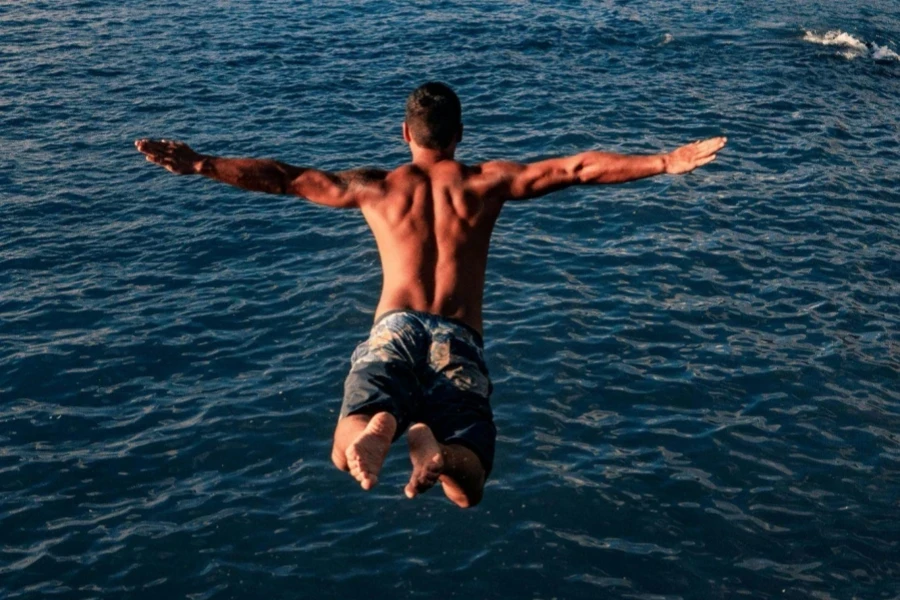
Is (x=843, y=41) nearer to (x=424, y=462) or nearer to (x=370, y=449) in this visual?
(x=424, y=462)

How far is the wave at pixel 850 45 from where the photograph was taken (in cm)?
3144

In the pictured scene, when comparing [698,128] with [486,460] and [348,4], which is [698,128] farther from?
[486,460]

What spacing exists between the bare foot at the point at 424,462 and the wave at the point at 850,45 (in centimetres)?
2589

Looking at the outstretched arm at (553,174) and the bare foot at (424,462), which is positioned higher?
the outstretched arm at (553,174)

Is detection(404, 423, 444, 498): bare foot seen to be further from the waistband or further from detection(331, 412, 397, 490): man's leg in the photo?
the waistband

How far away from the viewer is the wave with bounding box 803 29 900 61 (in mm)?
31438

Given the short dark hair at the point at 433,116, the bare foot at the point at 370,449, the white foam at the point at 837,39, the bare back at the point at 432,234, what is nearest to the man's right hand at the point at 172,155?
the bare back at the point at 432,234

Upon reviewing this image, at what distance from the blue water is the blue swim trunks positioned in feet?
14.2

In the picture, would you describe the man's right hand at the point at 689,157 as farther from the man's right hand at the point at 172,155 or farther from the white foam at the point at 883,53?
the white foam at the point at 883,53

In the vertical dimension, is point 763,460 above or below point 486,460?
below

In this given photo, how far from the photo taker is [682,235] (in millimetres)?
20984

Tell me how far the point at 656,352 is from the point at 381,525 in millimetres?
5558

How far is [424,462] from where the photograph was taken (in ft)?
28.1

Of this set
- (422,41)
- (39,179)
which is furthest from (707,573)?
(422,41)
